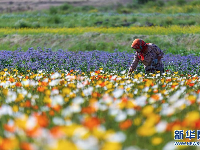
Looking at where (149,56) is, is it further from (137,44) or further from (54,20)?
(54,20)

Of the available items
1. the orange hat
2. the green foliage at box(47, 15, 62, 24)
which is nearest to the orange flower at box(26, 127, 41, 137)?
the orange hat

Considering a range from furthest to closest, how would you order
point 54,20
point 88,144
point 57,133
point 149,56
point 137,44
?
1. point 54,20
2. point 149,56
3. point 137,44
4. point 57,133
5. point 88,144

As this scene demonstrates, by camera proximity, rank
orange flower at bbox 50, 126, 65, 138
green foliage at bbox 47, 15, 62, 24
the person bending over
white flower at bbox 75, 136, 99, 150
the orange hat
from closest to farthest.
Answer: white flower at bbox 75, 136, 99, 150 → orange flower at bbox 50, 126, 65, 138 → the orange hat → the person bending over → green foliage at bbox 47, 15, 62, 24

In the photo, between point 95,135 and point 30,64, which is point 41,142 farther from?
point 30,64

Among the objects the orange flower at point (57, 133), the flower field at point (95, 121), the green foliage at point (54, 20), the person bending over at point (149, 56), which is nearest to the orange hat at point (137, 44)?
the person bending over at point (149, 56)

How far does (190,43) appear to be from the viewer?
14289 millimetres

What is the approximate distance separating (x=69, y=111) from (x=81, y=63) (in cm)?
650

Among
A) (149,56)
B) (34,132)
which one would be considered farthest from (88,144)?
(149,56)

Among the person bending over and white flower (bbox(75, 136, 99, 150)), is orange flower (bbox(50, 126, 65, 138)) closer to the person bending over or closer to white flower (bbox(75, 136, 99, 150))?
white flower (bbox(75, 136, 99, 150))

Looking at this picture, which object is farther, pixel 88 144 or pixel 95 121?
pixel 95 121

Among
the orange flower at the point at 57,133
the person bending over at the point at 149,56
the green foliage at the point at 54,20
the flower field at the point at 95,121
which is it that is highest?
the green foliage at the point at 54,20

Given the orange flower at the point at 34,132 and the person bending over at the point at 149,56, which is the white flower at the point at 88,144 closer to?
the orange flower at the point at 34,132

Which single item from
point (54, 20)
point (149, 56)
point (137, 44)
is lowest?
point (149, 56)

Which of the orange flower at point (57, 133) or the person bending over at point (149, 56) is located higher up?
the orange flower at point (57, 133)
